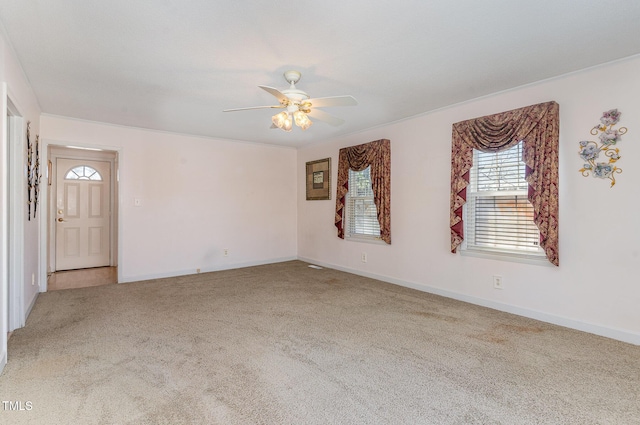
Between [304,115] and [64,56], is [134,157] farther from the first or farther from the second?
[304,115]

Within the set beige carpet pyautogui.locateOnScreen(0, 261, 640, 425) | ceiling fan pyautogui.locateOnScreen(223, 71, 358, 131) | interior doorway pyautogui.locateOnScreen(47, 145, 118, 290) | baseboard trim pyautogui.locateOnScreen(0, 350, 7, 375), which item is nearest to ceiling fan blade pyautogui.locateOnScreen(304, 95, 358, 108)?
ceiling fan pyautogui.locateOnScreen(223, 71, 358, 131)

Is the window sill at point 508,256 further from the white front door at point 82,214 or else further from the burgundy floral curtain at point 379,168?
the white front door at point 82,214

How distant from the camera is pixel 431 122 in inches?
166

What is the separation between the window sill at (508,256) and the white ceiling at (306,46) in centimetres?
174

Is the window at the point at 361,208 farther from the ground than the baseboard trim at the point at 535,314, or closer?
farther from the ground

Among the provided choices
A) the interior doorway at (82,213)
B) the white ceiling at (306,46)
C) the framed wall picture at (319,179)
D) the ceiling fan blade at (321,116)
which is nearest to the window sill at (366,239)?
the framed wall picture at (319,179)

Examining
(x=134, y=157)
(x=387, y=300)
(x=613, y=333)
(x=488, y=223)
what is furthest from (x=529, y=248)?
(x=134, y=157)

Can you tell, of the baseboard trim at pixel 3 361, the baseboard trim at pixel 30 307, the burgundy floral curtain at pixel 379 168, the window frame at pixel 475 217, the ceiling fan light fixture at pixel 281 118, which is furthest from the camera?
the burgundy floral curtain at pixel 379 168

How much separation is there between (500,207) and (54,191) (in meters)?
A: 7.02

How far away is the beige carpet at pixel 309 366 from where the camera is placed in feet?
→ 6.00

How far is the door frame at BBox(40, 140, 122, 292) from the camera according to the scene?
445 centimetres

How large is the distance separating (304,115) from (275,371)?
79.8 inches

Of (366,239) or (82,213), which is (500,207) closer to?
(366,239)

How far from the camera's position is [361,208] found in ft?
17.6
